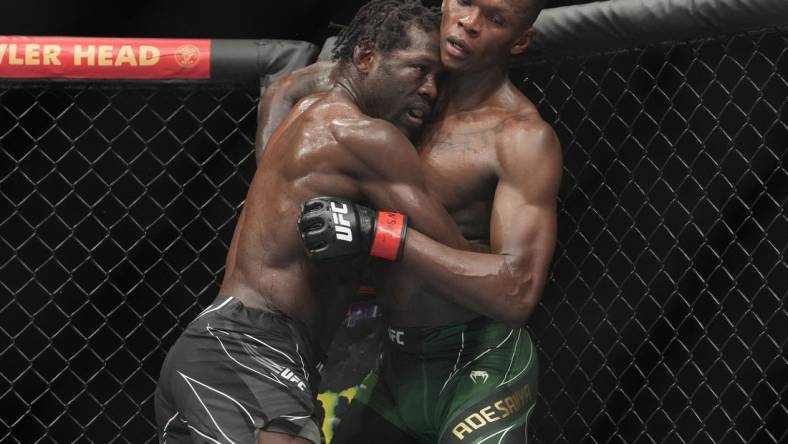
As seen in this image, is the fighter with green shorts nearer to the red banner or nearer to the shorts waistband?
the shorts waistband

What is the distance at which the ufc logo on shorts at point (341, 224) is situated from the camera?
1.94 meters

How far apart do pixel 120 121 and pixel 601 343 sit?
5.21 feet

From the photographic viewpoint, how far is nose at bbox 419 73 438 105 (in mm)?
2244

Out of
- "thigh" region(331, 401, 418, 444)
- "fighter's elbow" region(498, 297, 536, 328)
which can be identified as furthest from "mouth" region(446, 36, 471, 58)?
"thigh" region(331, 401, 418, 444)

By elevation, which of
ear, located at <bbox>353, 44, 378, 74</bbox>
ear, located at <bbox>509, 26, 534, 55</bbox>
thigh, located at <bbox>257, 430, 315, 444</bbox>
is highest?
ear, located at <bbox>353, 44, 378, 74</bbox>

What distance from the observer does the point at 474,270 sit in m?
2.06

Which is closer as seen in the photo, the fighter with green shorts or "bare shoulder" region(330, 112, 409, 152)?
Result: "bare shoulder" region(330, 112, 409, 152)

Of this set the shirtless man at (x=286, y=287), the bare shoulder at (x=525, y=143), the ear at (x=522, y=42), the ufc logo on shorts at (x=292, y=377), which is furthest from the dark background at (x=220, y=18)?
the ufc logo on shorts at (x=292, y=377)

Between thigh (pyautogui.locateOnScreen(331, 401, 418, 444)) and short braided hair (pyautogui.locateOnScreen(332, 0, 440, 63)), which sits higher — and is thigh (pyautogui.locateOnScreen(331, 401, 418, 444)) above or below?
below

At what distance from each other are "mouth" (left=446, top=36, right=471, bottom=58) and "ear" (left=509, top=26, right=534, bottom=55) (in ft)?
0.51

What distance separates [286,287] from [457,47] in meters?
0.63

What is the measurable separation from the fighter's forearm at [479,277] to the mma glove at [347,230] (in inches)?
1.4

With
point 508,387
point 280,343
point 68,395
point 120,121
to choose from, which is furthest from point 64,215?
point 508,387

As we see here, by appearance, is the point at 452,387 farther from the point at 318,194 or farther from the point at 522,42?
the point at 522,42
